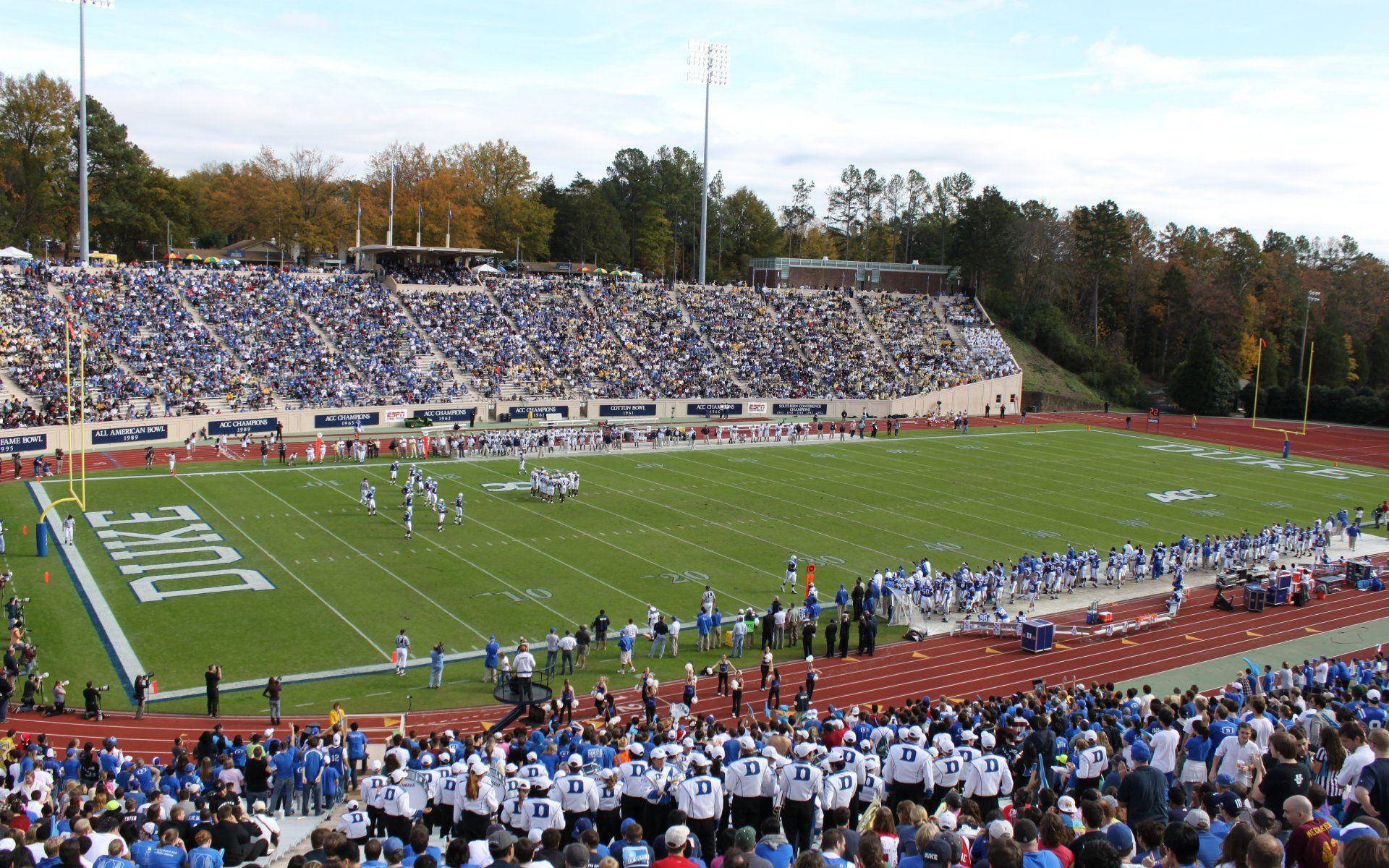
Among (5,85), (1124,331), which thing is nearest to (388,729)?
(5,85)

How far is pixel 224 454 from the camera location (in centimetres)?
4031

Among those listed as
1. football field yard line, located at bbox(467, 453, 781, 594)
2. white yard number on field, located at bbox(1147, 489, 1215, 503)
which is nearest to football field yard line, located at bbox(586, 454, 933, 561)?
football field yard line, located at bbox(467, 453, 781, 594)

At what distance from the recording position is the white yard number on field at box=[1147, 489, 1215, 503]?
38688 millimetres

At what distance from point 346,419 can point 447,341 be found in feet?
32.0

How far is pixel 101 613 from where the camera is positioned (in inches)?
880

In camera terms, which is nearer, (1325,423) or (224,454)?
(224,454)

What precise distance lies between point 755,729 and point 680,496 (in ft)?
77.5

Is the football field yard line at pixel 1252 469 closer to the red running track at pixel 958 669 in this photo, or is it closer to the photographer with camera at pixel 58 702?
the red running track at pixel 958 669

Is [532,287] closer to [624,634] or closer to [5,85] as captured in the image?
[5,85]

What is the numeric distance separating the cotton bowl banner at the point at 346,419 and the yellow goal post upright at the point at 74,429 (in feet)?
29.6

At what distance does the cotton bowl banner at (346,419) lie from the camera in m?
46.6

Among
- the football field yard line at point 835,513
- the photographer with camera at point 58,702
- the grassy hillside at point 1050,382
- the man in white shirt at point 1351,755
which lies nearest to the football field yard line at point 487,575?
the photographer with camera at point 58,702

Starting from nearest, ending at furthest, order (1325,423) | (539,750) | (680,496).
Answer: (539,750), (680,496), (1325,423)

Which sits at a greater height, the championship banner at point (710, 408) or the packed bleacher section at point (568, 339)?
the packed bleacher section at point (568, 339)
